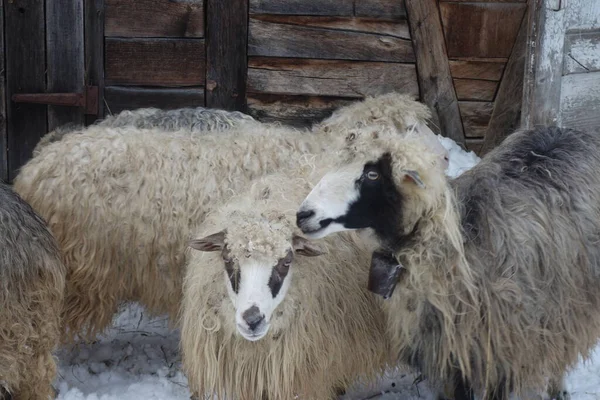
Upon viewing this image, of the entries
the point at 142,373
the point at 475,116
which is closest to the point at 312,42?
the point at 475,116

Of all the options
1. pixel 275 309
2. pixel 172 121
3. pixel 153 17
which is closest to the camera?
pixel 275 309

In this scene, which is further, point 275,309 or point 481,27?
point 481,27

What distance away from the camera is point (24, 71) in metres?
6.52

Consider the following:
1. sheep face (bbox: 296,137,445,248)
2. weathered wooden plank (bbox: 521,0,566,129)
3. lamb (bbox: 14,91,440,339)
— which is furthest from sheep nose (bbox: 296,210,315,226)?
weathered wooden plank (bbox: 521,0,566,129)

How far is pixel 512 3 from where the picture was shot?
6715 millimetres

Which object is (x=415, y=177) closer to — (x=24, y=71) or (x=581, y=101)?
(x=581, y=101)

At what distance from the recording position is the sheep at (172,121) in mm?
5496

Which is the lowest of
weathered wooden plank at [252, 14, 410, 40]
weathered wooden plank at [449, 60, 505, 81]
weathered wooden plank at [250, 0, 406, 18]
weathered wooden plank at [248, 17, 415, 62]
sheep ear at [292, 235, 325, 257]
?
sheep ear at [292, 235, 325, 257]

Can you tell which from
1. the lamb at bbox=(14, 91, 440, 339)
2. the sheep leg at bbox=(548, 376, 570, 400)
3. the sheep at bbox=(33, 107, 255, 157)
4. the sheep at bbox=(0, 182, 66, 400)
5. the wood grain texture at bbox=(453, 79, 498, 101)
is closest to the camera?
the sheep at bbox=(0, 182, 66, 400)

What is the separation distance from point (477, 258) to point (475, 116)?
3.04 meters

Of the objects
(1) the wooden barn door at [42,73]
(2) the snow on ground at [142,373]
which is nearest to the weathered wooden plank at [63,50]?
(1) the wooden barn door at [42,73]

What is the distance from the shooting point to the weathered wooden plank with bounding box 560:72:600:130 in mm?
5648

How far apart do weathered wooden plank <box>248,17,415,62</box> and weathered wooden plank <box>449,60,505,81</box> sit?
46 cm

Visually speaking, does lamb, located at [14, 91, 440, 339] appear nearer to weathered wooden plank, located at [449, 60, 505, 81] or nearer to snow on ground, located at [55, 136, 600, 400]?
snow on ground, located at [55, 136, 600, 400]
